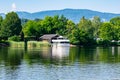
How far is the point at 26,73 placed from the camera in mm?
39219

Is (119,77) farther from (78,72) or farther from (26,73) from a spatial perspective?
(26,73)

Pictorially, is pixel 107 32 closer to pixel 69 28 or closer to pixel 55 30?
pixel 69 28

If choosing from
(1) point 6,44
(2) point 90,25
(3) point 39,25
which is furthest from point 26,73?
(2) point 90,25

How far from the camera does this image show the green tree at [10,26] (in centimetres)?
13664

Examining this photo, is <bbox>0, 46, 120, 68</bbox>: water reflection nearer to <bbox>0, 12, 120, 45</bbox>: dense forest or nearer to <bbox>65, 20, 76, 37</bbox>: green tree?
<bbox>0, 12, 120, 45</bbox>: dense forest

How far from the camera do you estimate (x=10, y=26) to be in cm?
13788

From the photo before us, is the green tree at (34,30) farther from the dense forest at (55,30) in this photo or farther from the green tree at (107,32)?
the green tree at (107,32)

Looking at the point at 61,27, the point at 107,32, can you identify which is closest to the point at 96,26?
the point at 107,32

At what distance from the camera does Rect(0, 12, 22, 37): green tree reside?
13664 cm

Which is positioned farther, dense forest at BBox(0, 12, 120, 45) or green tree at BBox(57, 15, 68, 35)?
green tree at BBox(57, 15, 68, 35)

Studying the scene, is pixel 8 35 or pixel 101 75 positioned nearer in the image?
pixel 101 75

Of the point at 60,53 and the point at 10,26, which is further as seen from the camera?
the point at 10,26

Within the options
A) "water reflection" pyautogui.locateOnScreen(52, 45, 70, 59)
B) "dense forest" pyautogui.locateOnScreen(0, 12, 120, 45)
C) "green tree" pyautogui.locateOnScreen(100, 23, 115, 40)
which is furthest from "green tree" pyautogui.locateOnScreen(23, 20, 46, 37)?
"water reflection" pyautogui.locateOnScreen(52, 45, 70, 59)

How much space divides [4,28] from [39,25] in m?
13.1
